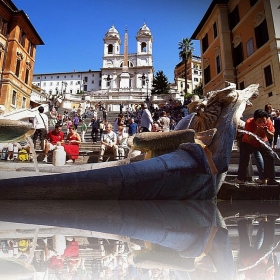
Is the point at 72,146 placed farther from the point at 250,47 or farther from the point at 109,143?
the point at 250,47

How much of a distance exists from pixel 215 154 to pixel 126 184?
3.66ft

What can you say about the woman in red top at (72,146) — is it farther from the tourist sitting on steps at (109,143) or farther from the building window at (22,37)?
the building window at (22,37)

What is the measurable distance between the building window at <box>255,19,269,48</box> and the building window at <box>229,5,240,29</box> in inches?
135

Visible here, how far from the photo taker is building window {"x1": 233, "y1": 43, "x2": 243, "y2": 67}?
2034 cm

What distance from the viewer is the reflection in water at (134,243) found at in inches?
41.9

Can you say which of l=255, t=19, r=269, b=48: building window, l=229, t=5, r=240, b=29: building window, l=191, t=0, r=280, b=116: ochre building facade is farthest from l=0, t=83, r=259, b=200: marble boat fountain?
l=229, t=5, r=240, b=29: building window

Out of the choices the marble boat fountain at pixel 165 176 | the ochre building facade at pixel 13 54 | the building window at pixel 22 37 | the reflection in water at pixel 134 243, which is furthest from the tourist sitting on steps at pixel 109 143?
the building window at pixel 22 37

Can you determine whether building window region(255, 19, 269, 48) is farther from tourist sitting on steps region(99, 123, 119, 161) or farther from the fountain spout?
the fountain spout

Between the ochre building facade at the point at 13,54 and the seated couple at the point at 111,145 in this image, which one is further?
the ochre building facade at the point at 13,54

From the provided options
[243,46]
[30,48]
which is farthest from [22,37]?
[243,46]

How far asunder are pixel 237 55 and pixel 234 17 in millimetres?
3454

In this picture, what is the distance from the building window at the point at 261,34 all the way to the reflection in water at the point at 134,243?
1832 cm

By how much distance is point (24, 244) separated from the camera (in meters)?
1.38

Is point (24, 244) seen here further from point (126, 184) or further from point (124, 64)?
point (124, 64)
